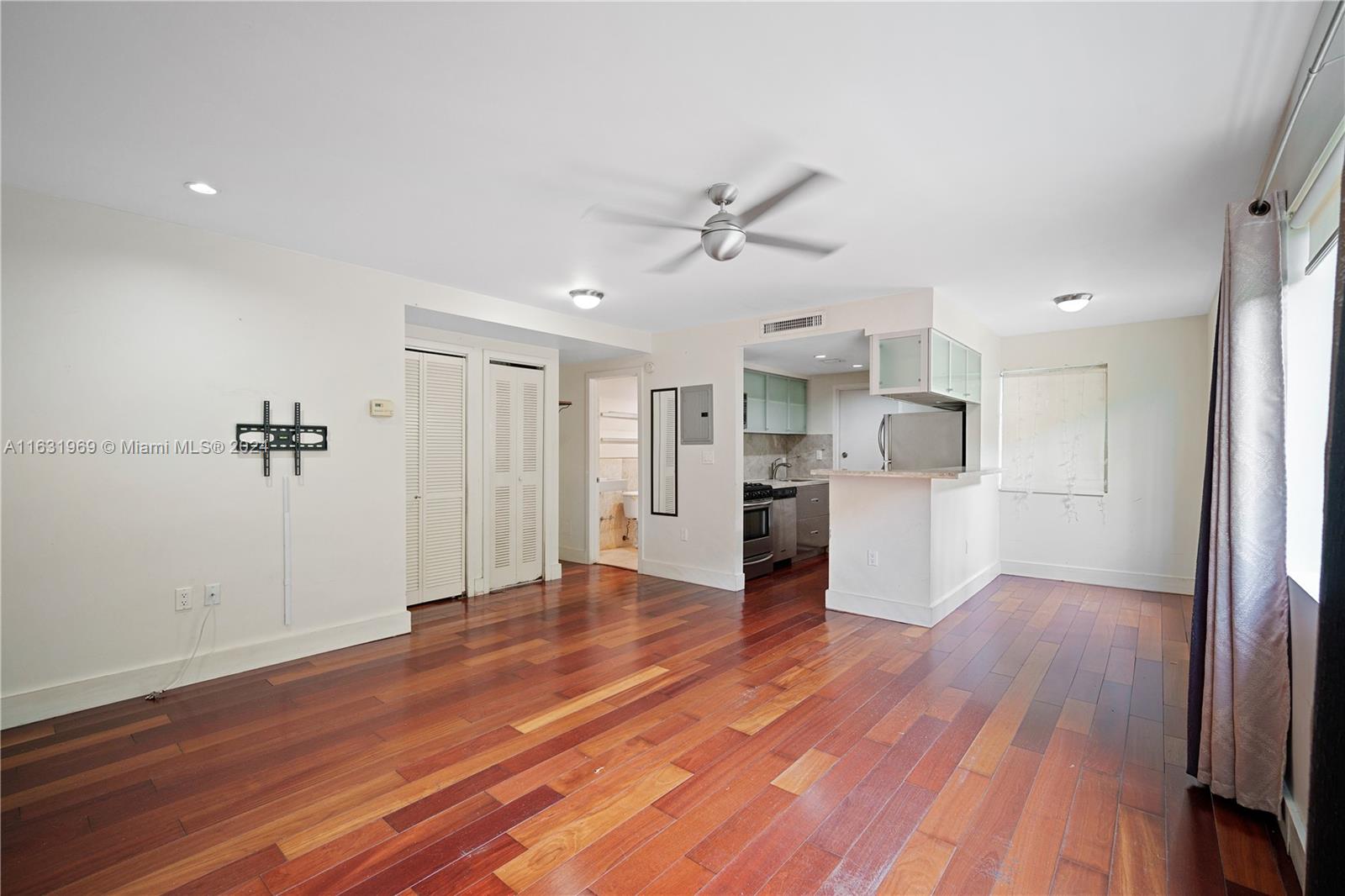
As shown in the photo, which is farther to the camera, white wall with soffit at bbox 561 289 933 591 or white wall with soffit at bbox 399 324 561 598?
white wall with soffit at bbox 561 289 933 591

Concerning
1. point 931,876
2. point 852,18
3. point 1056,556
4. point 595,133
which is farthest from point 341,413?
point 1056,556

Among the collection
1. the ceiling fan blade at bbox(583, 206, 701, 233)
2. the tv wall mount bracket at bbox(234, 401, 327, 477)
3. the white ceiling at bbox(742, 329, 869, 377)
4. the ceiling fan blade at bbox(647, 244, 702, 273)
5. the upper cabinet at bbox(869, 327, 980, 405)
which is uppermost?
the ceiling fan blade at bbox(583, 206, 701, 233)

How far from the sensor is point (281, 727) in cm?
274

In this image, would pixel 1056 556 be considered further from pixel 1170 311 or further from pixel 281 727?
pixel 281 727

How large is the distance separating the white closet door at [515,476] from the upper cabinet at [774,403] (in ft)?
7.18

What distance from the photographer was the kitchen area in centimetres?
438

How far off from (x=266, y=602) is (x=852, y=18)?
13.2 feet

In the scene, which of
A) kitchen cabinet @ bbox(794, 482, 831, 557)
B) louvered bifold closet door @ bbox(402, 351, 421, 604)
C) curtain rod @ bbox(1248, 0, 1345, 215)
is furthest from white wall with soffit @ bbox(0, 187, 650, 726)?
curtain rod @ bbox(1248, 0, 1345, 215)

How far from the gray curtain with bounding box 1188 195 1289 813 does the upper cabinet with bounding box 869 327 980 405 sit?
2087mm

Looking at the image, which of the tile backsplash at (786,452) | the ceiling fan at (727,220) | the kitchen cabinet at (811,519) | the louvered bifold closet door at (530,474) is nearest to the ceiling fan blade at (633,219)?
the ceiling fan at (727,220)

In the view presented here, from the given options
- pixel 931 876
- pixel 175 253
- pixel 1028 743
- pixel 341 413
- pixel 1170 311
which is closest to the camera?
pixel 931 876

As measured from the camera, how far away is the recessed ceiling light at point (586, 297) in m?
4.34

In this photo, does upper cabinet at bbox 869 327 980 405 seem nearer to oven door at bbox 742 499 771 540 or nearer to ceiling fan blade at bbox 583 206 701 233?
oven door at bbox 742 499 771 540

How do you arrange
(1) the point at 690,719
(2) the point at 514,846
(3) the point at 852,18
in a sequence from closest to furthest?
(3) the point at 852,18 < (2) the point at 514,846 < (1) the point at 690,719
